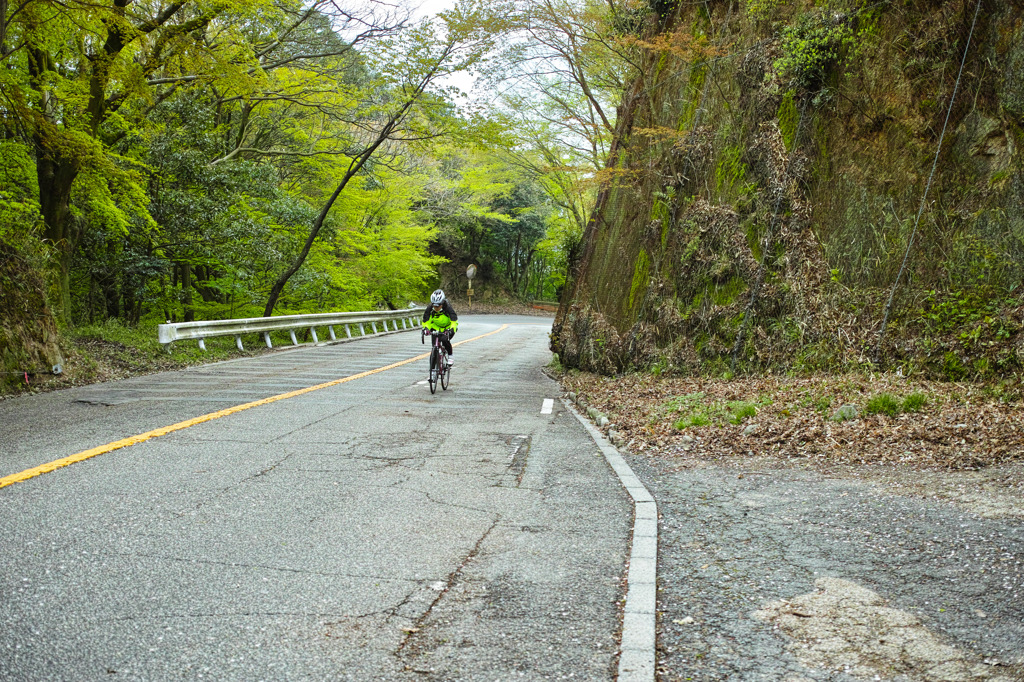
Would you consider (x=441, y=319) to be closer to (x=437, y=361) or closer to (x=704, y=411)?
(x=437, y=361)

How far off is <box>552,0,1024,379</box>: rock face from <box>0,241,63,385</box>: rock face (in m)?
10.4

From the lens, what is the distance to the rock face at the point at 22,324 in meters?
11.3

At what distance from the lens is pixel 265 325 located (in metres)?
20.9

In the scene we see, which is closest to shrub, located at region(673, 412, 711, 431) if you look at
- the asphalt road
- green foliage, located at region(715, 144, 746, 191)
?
the asphalt road

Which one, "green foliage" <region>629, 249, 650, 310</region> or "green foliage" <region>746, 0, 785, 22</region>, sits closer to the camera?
"green foliage" <region>746, 0, 785, 22</region>

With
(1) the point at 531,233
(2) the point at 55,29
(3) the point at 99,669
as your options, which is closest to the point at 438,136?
(2) the point at 55,29

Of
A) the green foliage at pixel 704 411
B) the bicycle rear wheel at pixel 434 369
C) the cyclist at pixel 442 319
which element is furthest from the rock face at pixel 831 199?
the bicycle rear wheel at pixel 434 369

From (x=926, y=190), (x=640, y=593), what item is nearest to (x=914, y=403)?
(x=926, y=190)

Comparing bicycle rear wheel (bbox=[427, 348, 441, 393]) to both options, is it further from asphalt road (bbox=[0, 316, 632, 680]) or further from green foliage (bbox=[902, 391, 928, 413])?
green foliage (bbox=[902, 391, 928, 413])

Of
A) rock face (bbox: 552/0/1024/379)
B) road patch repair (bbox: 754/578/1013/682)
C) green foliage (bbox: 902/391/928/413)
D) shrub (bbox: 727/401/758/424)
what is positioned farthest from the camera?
rock face (bbox: 552/0/1024/379)

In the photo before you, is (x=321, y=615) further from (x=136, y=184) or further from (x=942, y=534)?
(x=136, y=184)

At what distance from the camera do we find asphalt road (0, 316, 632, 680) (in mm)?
3326

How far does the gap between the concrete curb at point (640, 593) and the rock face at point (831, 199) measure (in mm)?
5402

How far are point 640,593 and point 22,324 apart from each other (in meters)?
11.6
